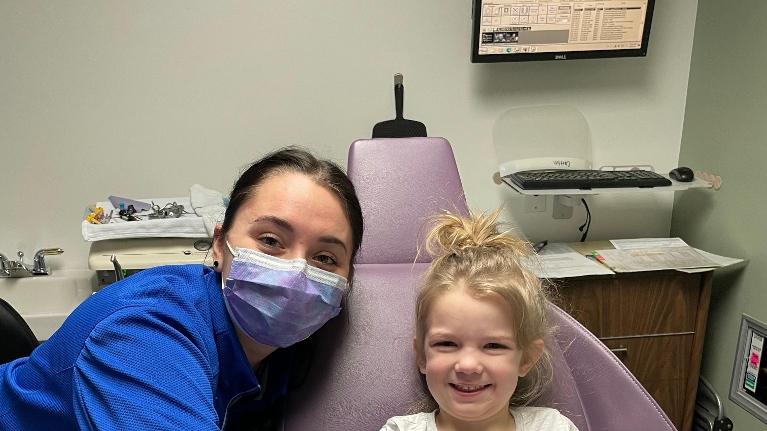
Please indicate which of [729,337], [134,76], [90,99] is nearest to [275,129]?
[134,76]

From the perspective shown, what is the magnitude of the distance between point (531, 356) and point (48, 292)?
1.83 m

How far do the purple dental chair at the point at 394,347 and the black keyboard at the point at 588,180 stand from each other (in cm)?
72

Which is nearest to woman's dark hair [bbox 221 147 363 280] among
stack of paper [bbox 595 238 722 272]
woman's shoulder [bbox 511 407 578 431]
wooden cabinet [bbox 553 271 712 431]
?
woman's shoulder [bbox 511 407 578 431]

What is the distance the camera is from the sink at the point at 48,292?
2.01 metres

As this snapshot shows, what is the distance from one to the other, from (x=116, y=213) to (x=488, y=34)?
1.48 m

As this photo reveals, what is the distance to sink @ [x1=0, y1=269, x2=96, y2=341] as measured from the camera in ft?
6.59

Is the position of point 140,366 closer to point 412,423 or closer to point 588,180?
point 412,423

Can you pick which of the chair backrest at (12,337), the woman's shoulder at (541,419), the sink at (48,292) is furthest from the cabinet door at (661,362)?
the sink at (48,292)

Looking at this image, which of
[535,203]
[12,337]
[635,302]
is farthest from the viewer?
[535,203]

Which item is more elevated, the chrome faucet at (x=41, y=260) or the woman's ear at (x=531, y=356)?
the woman's ear at (x=531, y=356)

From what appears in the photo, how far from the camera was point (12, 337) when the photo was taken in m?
1.21

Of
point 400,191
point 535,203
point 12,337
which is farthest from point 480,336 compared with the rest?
point 535,203

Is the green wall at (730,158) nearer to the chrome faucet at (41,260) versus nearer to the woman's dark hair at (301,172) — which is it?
the woman's dark hair at (301,172)

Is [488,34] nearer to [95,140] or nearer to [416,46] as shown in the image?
[416,46]
